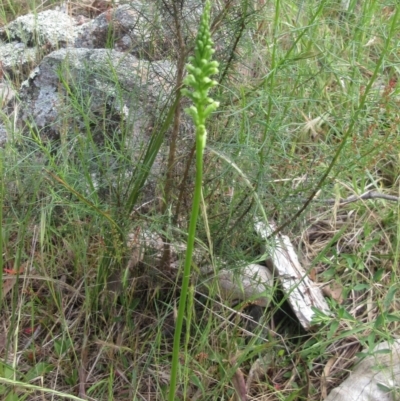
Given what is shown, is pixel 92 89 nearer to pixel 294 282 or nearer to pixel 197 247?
pixel 197 247

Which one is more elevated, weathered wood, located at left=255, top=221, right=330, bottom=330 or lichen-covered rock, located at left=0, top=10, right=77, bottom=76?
lichen-covered rock, located at left=0, top=10, right=77, bottom=76

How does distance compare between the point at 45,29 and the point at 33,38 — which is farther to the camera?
the point at 45,29

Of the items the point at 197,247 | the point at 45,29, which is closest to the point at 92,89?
the point at 197,247

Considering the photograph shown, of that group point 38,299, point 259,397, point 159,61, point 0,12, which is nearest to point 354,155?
point 159,61

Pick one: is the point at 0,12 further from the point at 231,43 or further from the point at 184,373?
the point at 184,373

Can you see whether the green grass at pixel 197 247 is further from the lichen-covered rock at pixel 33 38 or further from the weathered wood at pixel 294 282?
the lichen-covered rock at pixel 33 38

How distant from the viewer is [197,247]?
6.50ft

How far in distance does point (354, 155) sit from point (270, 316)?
0.63 metres

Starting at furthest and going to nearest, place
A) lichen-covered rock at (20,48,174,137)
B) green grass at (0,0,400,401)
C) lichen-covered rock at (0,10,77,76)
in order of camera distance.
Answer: lichen-covered rock at (0,10,77,76)
lichen-covered rock at (20,48,174,137)
green grass at (0,0,400,401)

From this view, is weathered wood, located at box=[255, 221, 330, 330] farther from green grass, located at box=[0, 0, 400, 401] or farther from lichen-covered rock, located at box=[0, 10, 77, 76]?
lichen-covered rock, located at box=[0, 10, 77, 76]

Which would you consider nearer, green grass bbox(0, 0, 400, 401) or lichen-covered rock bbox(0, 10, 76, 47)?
green grass bbox(0, 0, 400, 401)

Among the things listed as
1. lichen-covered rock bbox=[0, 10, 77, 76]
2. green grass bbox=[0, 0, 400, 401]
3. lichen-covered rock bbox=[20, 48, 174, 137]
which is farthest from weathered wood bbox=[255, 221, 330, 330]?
lichen-covered rock bbox=[0, 10, 77, 76]

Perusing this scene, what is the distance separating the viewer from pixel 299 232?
7.66 ft

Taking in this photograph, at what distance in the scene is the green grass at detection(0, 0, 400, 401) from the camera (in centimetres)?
185
